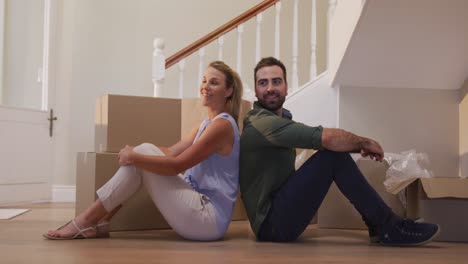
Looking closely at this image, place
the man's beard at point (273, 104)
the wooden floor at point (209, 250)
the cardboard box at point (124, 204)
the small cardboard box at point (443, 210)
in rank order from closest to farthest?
the wooden floor at point (209, 250) → the man's beard at point (273, 104) → the small cardboard box at point (443, 210) → the cardboard box at point (124, 204)

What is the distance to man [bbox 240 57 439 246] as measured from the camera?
2.05 meters

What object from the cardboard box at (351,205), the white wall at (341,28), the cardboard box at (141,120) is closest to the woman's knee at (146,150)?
the cardboard box at (141,120)

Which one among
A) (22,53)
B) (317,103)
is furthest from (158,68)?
(22,53)

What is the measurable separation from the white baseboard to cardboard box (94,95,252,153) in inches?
85.7

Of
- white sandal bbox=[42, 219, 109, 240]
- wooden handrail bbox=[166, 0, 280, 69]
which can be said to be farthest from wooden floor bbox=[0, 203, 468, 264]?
wooden handrail bbox=[166, 0, 280, 69]

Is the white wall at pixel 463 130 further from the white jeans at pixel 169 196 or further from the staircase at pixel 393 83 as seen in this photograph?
the white jeans at pixel 169 196

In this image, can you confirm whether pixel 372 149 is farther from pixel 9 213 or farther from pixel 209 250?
pixel 9 213

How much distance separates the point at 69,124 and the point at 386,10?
3.08 metres

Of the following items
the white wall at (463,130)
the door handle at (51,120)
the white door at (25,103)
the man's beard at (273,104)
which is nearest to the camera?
the man's beard at (273,104)

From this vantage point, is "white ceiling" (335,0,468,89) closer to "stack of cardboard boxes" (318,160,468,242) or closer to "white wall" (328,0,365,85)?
"white wall" (328,0,365,85)

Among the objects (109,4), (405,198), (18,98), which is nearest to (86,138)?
(18,98)

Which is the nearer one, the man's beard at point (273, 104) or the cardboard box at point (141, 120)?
the man's beard at point (273, 104)

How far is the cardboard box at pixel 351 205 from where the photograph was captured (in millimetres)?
2826

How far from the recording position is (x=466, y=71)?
3475mm
